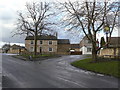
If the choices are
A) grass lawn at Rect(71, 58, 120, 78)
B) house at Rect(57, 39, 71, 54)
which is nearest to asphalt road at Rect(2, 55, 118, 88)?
grass lawn at Rect(71, 58, 120, 78)

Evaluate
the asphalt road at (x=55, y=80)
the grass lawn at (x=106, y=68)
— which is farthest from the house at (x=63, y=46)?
the asphalt road at (x=55, y=80)

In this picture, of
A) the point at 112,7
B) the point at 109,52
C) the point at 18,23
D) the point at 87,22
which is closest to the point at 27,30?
the point at 18,23

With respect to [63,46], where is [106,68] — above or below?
below

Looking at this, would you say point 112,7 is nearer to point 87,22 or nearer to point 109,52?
point 87,22

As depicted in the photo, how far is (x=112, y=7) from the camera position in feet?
81.9

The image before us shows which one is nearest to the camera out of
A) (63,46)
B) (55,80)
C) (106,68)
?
(55,80)

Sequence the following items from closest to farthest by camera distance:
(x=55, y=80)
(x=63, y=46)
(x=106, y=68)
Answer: (x=55, y=80), (x=106, y=68), (x=63, y=46)

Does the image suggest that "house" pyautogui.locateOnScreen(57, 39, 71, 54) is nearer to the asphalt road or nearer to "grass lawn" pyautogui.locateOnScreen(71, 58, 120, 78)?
"grass lawn" pyautogui.locateOnScreen(71, 58, 120, 78)

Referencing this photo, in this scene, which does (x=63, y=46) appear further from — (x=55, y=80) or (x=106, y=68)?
(x=55, y=80)

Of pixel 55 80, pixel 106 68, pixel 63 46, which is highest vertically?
pixel 63 46

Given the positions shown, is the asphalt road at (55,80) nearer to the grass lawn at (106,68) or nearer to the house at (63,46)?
the grass lawn at (106,68)

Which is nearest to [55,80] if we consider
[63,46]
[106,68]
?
[106,68]

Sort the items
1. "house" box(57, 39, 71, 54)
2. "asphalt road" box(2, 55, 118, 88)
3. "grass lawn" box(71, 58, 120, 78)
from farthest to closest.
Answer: "house" box(57, 39, 71, 54)
"grass lawn" box(71, 58, 120, 78)
"asphalt road" box(2, 55, 118, 88)

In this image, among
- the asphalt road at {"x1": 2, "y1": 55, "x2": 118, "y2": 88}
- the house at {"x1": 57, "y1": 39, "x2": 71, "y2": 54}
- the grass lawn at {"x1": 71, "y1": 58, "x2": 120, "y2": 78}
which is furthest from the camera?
the house at {"x1": 57, "y1": 39, "x2": 71, "y2": 54}
